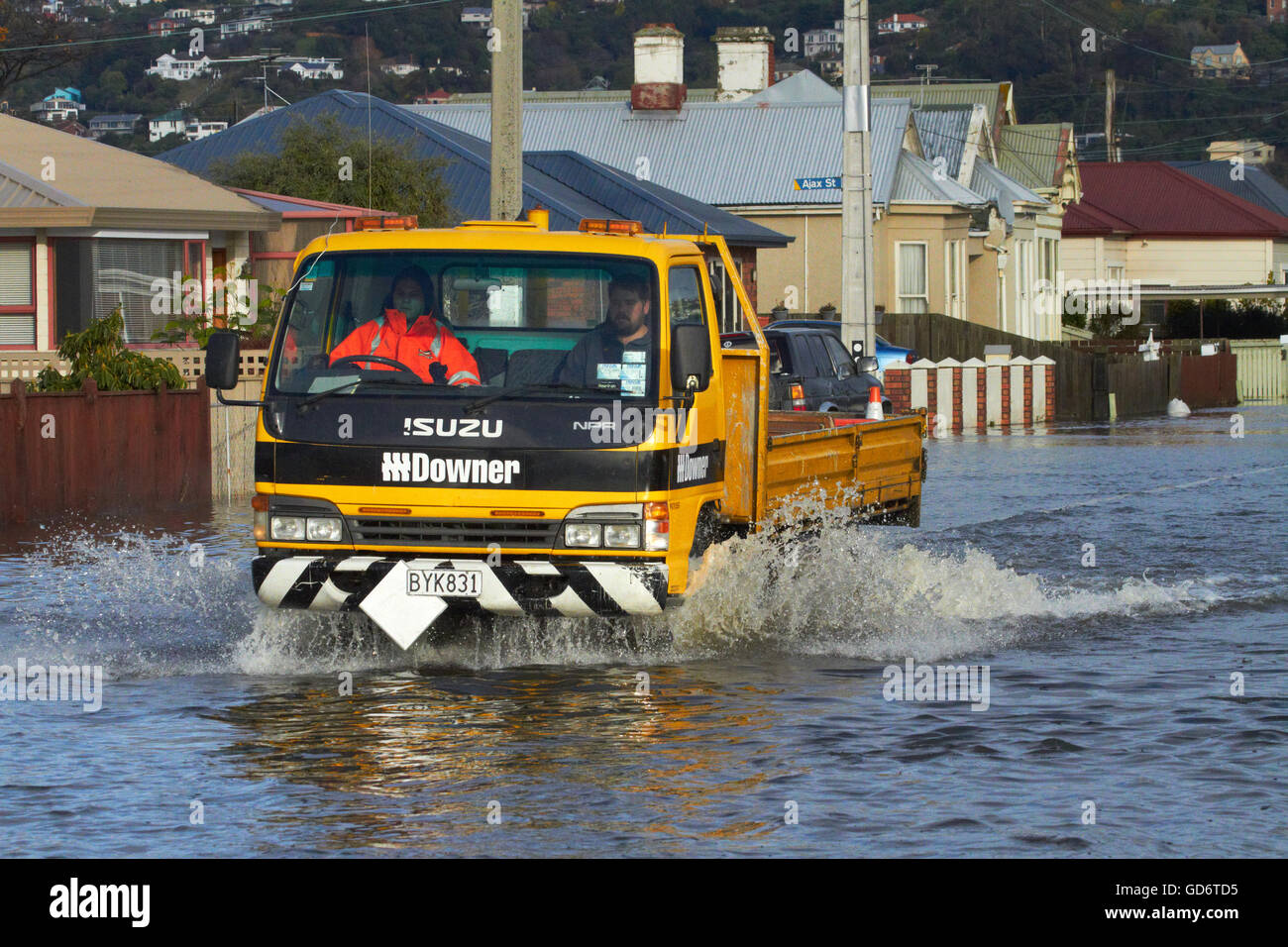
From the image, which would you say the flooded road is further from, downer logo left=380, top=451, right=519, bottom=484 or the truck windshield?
the truck windshield

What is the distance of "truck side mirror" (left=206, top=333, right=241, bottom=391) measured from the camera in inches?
421

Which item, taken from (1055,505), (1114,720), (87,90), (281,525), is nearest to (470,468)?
(281,525)

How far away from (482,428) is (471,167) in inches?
1183

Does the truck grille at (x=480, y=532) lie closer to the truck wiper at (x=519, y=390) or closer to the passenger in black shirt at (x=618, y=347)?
the truck wiper at (x=519, y=390)

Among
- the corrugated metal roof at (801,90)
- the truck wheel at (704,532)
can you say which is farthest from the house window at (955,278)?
the truck wheel at (704,532)

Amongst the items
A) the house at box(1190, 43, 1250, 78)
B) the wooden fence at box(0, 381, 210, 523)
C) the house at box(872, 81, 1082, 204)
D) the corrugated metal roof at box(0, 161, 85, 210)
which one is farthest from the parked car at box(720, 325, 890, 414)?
the house at box(1190, 43, 1250, 78)

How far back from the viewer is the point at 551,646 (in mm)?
11375

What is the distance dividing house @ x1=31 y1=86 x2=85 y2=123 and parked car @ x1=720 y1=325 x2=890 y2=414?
185 ft

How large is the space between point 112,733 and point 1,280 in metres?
18.0

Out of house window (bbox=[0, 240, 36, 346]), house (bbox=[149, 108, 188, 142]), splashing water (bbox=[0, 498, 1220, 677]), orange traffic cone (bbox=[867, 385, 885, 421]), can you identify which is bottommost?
splashing water (bbox=[0, 498, 1220, 677])

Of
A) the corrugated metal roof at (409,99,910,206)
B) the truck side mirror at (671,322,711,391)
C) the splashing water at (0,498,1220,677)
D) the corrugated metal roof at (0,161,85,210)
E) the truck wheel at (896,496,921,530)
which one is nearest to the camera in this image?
the truck side mirror at (671,322,711,391)

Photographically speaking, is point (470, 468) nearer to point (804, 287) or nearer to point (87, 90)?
point (804, 287)
